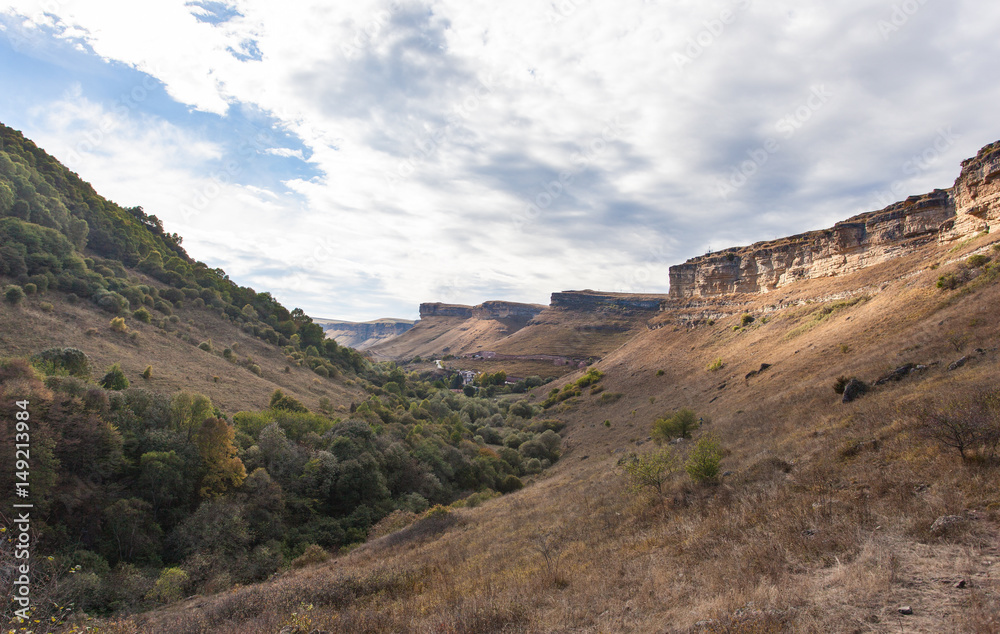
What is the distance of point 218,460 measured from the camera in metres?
16.9

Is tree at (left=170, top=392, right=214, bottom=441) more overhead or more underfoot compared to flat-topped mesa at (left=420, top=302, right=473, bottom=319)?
more underfoot

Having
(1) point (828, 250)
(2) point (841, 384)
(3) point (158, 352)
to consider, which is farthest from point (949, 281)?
(3) point (158, 352)

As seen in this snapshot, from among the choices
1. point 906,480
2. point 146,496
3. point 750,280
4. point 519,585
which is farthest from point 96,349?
point 750,280

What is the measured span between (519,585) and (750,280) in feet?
181

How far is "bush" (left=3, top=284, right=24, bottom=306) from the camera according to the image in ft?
77.9

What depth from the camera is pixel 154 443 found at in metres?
16.3

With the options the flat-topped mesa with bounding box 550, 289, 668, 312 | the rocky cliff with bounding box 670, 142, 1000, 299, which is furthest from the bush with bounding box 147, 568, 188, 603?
the flat-topped mesa with bounding box 550, 289, 668, 312

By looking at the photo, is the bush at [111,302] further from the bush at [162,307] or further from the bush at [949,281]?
the bush at [949,281]

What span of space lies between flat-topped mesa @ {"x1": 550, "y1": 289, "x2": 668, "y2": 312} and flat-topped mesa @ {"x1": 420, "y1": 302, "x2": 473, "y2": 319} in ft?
193

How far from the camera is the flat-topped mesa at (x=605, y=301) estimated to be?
110 metres

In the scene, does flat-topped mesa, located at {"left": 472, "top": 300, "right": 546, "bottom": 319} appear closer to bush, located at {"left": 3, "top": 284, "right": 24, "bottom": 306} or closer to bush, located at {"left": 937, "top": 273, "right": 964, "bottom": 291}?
bush, located at {"left": 937, "top": 273, "right": 964, "bottom": 291}

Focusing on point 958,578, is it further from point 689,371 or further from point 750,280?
point 750,280

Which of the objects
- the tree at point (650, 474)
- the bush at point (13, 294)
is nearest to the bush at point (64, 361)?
the bush at point (13, 294)

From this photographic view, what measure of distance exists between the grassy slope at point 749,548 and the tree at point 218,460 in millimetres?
6570
